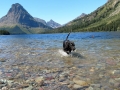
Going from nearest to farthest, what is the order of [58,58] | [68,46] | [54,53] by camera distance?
[58,58]
[68,46]
[54,53]

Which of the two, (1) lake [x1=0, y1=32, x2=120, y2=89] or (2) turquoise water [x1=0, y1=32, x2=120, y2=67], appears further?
(2) turquoise water [x1=0, y1=32, x2=120, y2=67]

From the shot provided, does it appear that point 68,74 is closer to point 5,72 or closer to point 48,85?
point 48,85

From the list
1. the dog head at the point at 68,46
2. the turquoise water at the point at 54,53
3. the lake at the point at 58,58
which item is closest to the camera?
the lake at the point at 58,58

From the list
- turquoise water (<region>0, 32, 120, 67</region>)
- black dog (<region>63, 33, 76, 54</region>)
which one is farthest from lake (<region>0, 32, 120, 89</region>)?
black dog (<region>63, 33, 76, 54</region>)

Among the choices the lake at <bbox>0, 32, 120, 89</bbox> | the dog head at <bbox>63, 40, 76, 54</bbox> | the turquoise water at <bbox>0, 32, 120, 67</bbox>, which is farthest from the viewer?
the dog head at <bbox>63, 40, 76, 54</bbox>

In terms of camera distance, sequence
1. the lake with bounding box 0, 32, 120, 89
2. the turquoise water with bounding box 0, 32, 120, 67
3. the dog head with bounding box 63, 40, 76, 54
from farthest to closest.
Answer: the dog head with bounding box 63, 40, 76, 54 → the turquoise water with bounding box 0, 32, 120, 67 → the lake with bounding box 0, 32, 120, 89

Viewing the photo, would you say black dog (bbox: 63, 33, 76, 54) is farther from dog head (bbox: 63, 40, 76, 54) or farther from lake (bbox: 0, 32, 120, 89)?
lake (bbox: 0, 32, 120, 89)

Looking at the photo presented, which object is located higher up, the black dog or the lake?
the black dog

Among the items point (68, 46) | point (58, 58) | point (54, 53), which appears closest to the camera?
point (58, 58)

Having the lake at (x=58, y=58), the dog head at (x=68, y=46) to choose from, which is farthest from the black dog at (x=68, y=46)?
the lake at (x=58, y=58)

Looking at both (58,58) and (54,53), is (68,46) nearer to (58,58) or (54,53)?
(58,58)

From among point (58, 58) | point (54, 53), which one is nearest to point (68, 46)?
point (58, 58)

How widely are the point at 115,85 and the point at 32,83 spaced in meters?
3.56

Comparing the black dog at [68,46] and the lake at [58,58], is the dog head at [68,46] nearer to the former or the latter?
the black dog at [68,46]
